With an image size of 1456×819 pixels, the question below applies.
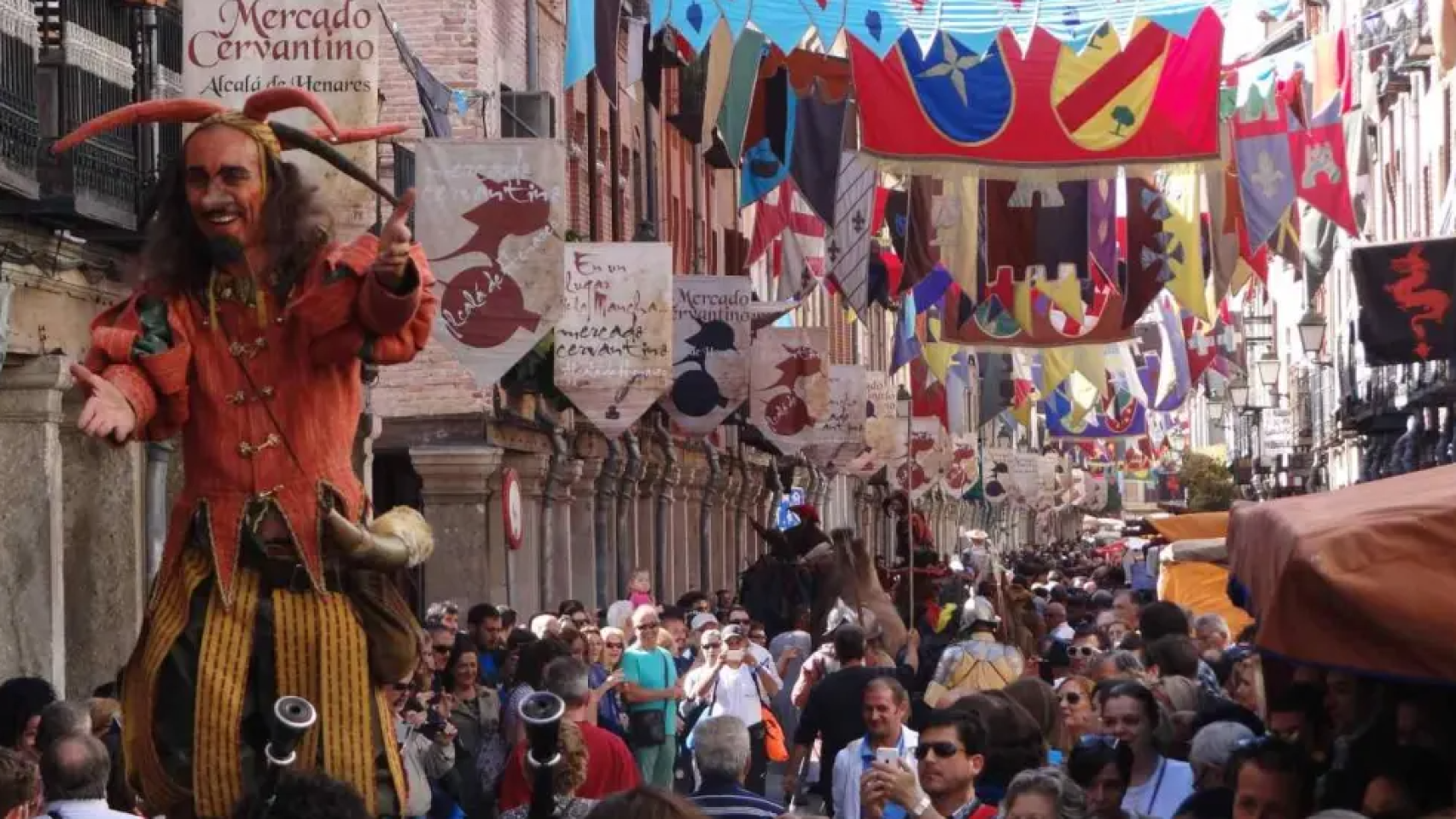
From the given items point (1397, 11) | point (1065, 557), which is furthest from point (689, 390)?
point (1065, 557)

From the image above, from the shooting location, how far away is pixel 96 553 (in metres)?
18.9

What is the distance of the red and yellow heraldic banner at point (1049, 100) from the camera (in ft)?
77.6

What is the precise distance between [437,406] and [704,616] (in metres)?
8.04

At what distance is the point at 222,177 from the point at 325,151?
0.25m

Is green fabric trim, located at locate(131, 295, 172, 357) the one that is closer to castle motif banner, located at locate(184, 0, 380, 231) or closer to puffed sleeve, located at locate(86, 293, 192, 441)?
puffed sleeve, located at locate(86, 293, 192, 441)

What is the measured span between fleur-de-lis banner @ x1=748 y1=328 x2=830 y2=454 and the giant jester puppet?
25389 millimetres

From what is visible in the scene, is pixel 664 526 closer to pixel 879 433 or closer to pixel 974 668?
pixel 879 433

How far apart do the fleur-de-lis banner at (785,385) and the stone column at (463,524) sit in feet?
14.9

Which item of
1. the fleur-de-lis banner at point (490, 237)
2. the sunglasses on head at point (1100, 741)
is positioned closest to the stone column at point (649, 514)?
the fleur-de-lis banner at point (490, 237)

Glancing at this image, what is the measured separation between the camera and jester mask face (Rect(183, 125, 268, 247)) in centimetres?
705

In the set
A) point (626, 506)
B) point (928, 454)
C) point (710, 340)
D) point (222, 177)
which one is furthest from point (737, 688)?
point (928, 454)

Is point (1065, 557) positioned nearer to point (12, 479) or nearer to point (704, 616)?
point (704, 616)

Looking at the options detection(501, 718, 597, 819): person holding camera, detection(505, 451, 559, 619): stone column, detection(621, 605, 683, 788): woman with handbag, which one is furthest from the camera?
detection(505, 451, 559, 619): stone column

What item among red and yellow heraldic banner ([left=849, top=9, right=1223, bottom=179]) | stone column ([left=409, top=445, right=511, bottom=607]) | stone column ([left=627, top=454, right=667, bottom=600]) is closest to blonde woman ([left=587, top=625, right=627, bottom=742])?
red and yellow heraldic banner ([left=849, top=9, right=1223, bottom=179])
